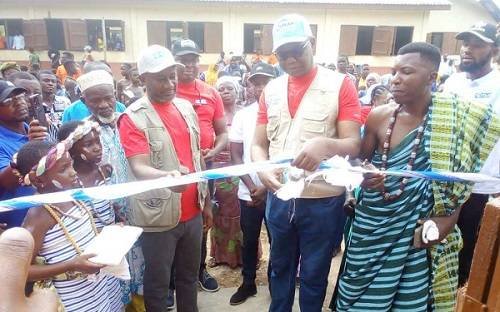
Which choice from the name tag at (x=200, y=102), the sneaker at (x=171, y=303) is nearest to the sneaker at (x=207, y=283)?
the sneaker at (x=171, y=303)

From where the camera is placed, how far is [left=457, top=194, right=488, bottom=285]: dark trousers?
282 cm

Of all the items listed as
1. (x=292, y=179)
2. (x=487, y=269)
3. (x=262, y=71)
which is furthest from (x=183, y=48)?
(x=487, y=269)

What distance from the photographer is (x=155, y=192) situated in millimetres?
2395

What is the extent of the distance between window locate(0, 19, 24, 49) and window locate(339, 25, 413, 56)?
49.7ft

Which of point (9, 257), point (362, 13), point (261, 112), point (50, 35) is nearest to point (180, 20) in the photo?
point (50, 35)

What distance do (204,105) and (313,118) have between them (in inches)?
56.9

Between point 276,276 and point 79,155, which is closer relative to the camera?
point 79,155

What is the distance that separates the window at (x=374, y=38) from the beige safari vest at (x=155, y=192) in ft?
56.2

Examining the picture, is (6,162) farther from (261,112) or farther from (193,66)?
(193,66)

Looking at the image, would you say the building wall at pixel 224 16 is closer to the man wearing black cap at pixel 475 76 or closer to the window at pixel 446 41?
the window at pixel 446 41

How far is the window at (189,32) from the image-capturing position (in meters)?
18.1

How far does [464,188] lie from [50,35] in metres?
20.2

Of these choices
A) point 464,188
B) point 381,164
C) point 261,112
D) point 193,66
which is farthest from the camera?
point 193,66

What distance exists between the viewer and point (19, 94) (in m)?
2.68
